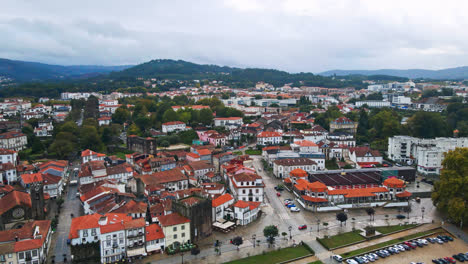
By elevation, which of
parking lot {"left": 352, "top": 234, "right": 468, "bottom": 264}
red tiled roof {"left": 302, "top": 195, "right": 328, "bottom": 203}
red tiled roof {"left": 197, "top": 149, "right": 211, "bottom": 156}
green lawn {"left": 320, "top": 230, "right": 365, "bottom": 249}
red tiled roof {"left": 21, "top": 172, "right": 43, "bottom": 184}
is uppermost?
red tiled roof {"left": 197, "top": 149, "right": 211, "bottom": 156}

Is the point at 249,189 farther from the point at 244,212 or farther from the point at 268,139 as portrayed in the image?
the point at 268,139

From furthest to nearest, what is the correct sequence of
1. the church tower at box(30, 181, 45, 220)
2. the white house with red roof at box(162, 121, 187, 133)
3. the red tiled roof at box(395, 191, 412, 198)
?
1. the white house with red roof at box(162, 121, 187, 133)
2. the red tiled roof at box(395, 191, 412, 198)
3. the church tower at box(30, 181, 45, 220)

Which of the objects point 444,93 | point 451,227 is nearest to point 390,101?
point 444,93

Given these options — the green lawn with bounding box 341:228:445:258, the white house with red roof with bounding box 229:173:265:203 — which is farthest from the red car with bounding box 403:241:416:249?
the white house with red roof with bounding box 229:173:265:203

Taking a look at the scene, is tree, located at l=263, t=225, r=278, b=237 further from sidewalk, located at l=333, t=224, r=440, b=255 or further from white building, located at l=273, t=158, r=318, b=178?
white building, located at l=273, t=158, r=318, b=178

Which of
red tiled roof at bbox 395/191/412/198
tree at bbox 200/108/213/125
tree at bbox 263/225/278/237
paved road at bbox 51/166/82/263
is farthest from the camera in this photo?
tree at bbox 200/108/213/125

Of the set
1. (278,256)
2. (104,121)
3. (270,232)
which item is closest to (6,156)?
(104,121)

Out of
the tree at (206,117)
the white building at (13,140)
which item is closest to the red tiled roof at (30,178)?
the white building at (13,140)
